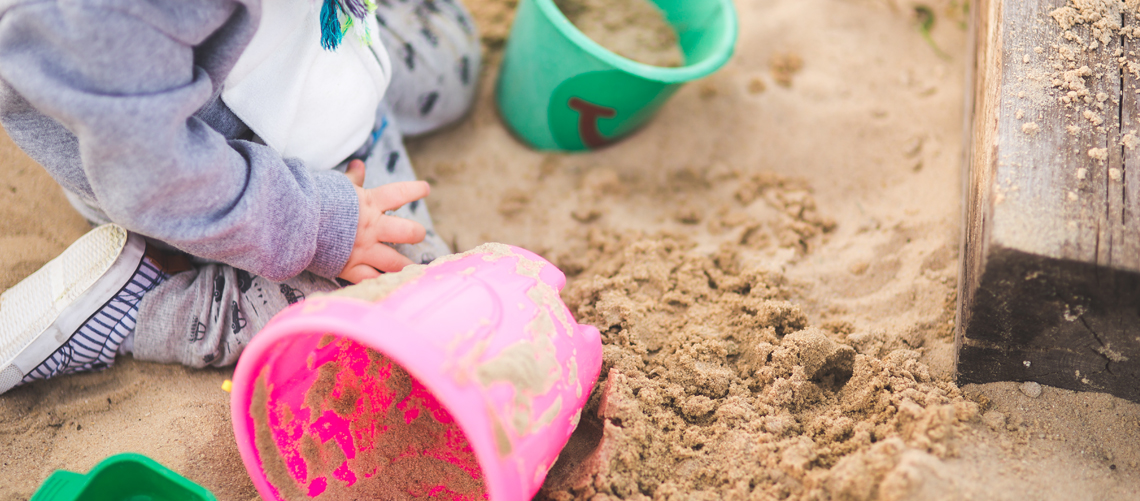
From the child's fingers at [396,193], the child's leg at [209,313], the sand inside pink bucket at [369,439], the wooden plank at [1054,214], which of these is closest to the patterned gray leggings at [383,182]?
the child's leg at [209,313]

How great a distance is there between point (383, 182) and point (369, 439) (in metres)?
0.52

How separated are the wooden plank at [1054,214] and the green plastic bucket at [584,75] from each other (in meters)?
0.54

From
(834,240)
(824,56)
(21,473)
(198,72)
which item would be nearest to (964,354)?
(834,240)

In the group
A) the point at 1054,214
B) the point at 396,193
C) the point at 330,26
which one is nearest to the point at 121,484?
the point at 396,193

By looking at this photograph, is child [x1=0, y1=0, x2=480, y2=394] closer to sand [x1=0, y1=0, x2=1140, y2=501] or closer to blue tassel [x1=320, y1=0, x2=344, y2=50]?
blue tassel [x1=320, y1=0, x2=344, y2=50]

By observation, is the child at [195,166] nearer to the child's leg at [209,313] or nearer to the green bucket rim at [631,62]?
the child's leg at [209,313]

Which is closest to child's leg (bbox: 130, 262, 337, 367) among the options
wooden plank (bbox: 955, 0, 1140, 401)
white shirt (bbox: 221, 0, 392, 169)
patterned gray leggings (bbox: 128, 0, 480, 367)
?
patterned gray leggings (bbox: 128, 0, 480, 367)

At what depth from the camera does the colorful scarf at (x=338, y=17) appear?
1045 mm

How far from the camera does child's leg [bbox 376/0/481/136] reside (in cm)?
149

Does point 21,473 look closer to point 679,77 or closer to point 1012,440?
point 679,77

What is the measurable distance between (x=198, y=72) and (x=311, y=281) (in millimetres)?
416

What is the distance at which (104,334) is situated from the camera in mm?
1133

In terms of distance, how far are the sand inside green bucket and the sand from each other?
15 centimetres

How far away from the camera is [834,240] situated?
4.63 ft
